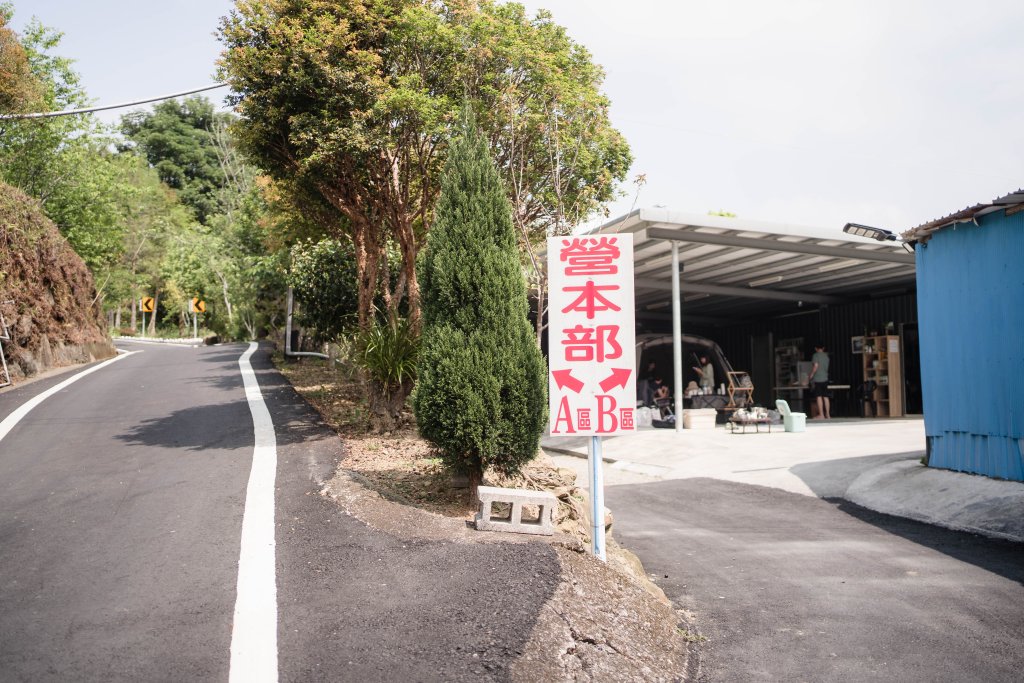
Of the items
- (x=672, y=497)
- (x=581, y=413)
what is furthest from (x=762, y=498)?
(x=581, y=413)

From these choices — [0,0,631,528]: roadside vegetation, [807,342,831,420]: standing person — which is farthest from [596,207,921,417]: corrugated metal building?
[0,0,631,528]: roadside vegetation

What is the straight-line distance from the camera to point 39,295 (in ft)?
56.7

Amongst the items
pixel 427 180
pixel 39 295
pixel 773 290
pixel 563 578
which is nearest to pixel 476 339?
pixel 563 578

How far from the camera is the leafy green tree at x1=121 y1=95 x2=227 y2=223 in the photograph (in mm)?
53469

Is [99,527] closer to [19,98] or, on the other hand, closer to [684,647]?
[684,647]

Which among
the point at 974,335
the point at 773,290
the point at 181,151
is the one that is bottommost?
the point at 974,335

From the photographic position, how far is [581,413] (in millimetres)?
5375

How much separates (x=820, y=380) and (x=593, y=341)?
1444cm

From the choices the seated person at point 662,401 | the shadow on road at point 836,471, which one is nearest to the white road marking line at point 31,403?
the shadow on road at point 836,471

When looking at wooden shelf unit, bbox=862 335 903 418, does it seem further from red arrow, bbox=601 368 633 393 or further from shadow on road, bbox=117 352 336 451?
red arrow, bbox=601 368 633 393

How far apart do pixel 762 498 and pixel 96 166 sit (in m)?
27.9

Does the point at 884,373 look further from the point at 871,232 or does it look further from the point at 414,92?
the point at 414,92

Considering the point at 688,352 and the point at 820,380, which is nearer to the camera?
the point at 820,380

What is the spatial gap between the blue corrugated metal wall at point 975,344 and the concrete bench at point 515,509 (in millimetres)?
5789
